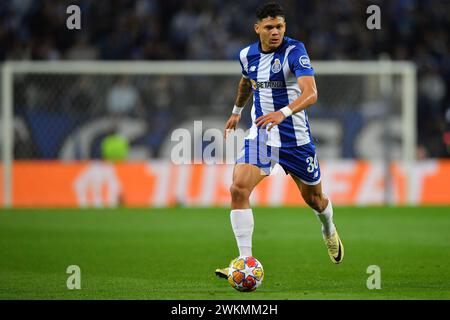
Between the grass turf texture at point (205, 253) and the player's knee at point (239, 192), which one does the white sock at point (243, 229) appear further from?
the grass turf texture at point (205, 253)

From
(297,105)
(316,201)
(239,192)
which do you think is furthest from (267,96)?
(316,201)

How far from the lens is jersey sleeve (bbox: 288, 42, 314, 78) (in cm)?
775

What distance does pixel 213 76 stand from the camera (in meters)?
20.2

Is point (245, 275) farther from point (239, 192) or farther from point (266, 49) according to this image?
point (266, 49)

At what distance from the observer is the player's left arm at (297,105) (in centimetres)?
731

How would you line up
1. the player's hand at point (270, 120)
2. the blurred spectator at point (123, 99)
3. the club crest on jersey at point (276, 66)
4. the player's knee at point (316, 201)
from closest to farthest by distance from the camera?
the player's hand at point (270, 120)
the club crest on jersey at point (276, 66)
the player's knee at point (316, 201)
the blurred spectator at point (123, 99)

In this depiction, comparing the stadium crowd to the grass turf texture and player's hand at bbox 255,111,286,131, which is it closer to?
the grass turf texture

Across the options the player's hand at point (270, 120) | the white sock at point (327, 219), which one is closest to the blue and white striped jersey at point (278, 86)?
the player's hand at point (270, 120)

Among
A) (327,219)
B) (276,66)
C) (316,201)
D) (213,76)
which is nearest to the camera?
(276,66)

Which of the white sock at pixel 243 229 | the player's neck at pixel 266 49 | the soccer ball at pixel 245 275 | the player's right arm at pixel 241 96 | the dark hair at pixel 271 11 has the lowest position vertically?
the soccer ball at pixel 245 275

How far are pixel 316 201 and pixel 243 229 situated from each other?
1223 millimetres

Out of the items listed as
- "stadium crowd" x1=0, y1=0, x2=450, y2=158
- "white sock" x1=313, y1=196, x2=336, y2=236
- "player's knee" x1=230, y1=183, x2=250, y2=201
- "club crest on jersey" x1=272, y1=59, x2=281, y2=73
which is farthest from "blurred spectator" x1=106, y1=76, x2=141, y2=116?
"player's knee" x1=230, y1=183, x2=250, y2=201

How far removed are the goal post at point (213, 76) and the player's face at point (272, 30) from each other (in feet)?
36.3

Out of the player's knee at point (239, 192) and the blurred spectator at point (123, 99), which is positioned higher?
the blurred spectator at point (123, 99)
